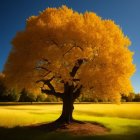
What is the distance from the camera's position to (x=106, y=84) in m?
32.7

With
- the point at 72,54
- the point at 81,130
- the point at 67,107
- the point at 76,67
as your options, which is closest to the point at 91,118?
the point at 67,107

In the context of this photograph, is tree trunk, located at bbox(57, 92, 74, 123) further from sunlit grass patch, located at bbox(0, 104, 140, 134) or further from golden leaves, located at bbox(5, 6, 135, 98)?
sunlit grass patch, located at bbox(0, 104, 140, 134)

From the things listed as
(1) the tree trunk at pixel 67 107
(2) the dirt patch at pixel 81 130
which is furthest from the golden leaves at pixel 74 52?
(2) the dirt patch at pixel 81 130

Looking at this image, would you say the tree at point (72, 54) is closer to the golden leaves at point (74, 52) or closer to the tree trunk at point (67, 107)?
the golden leaves at point (74, 52)

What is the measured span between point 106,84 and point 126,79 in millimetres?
3540

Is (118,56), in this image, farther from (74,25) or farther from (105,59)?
(74,25)

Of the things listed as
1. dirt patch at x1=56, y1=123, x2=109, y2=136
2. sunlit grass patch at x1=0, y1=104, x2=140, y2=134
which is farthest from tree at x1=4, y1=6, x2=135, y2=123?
sunlit grass patch at x1=0, y1=104, x2=140, y2=134

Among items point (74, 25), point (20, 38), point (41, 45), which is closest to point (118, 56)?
point (74, 25)

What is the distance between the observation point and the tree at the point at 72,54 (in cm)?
3288

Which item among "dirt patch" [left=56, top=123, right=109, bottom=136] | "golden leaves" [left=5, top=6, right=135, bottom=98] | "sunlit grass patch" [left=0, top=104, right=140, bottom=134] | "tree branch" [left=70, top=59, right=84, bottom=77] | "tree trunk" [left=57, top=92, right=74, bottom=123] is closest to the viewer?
"dirt patch" [left=56, top=123, right=109, bottom=136]

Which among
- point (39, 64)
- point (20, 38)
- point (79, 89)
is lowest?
point (79, 89)

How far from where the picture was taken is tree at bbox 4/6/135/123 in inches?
1294

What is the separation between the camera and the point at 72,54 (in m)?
33.6

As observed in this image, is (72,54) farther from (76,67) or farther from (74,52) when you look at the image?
(76,67)
